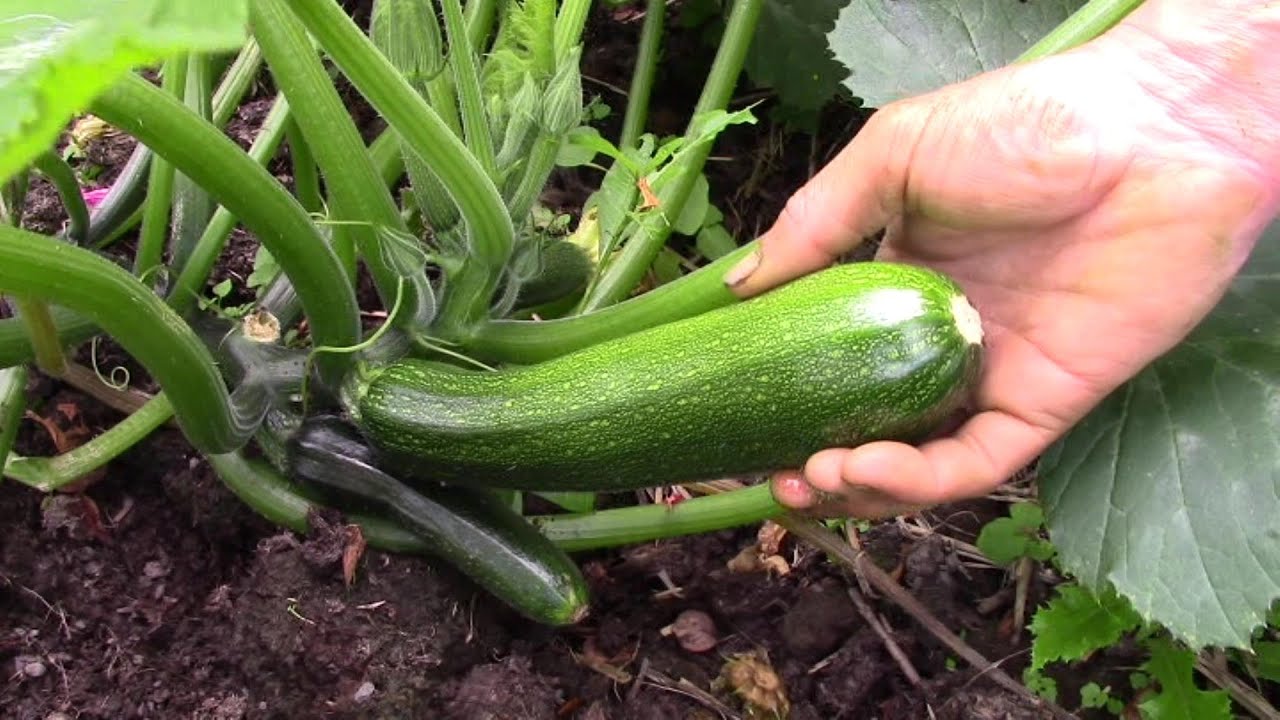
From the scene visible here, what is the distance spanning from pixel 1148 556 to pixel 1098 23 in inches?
29.0

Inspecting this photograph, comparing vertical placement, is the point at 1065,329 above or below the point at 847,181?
below

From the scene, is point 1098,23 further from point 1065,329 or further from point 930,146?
point 1065,329

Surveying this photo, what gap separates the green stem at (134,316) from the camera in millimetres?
1240

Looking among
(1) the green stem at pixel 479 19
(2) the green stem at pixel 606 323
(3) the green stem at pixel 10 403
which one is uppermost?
(1) the green stem at pixel 479 19

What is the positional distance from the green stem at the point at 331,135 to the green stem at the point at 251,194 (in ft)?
0.25

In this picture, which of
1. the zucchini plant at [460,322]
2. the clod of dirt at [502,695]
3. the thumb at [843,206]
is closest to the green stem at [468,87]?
the zucchini plant at [460,322]

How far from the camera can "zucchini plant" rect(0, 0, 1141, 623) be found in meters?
1.47

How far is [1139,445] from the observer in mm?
1746

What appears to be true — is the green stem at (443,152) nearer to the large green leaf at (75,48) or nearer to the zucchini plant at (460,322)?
the zucchini plant at (460,322)

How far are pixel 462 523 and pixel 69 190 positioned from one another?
854 mm

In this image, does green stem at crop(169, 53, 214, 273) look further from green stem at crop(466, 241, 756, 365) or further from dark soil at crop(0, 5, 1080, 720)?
green stem at crop(466, 241, 756, 365)

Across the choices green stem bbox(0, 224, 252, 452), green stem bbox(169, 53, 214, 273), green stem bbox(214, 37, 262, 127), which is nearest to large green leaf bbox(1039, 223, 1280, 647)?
green stem bbox(0, 224, 252, 452)

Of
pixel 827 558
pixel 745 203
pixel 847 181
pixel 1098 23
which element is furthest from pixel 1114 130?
pixel 745 203

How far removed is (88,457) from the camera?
1984 mm
